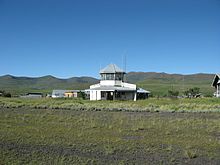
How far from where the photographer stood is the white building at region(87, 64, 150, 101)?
191 ft

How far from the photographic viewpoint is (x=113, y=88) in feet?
189

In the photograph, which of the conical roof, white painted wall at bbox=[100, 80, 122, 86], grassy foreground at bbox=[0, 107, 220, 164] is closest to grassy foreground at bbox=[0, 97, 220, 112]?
white painted wall at bbox=[100, 80, 122, 86]

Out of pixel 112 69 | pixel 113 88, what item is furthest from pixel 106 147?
pixel 112 69

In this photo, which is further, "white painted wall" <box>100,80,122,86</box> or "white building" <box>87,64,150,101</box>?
"white painted wall" <box>100,80,122,86</box>

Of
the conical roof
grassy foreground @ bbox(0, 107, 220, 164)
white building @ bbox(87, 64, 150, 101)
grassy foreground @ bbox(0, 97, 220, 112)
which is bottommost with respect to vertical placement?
grassy foreground @ bbox(0, 107, 220, 164)

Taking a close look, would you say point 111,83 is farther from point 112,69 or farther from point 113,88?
point 113,88

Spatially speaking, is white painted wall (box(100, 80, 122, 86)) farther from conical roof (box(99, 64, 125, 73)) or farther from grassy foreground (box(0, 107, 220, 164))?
grassy foreground (box(0, 107, 220, 164))

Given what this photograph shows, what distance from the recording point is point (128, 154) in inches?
426

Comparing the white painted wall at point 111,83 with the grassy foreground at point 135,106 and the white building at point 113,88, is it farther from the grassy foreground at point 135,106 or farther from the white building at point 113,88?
the grassy foreground at point 135,106

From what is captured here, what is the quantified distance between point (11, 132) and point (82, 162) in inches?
239

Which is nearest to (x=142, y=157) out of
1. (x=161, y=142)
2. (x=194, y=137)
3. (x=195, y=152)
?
(x=195, y=152)

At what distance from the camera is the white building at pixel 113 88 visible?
5828 cm

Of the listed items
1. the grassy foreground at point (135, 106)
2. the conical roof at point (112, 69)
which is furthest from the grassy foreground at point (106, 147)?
the conical roof at point (112, 69)

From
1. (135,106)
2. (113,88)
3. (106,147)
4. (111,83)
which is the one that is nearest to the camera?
(106,147)
